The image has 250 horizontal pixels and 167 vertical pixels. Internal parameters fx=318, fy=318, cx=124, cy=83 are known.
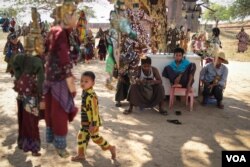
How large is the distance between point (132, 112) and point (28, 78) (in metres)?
3.35

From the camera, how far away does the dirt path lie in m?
4.36

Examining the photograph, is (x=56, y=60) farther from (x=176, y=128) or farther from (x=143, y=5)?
(x=143, y=5)

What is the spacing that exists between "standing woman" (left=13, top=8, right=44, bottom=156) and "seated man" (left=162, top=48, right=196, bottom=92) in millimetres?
3675

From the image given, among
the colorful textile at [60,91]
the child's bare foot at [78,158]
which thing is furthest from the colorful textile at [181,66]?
the colorful textile at [60,91]

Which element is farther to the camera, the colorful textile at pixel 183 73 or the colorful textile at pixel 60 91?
the colorful textile at pixel 183 73

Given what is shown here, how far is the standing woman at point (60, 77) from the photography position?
136 inches

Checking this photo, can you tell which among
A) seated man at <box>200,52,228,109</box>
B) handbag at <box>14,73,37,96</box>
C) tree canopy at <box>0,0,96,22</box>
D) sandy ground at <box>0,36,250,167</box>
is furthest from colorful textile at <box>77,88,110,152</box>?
tree canopy at <box>0,0,96,22</box>

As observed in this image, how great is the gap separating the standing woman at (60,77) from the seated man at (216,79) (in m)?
4.53

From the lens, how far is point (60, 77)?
3.54 metres

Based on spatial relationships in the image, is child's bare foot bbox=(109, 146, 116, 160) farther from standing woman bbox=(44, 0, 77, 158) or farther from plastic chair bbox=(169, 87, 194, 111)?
plastic chair bbox=(169, 87, 194, 111)

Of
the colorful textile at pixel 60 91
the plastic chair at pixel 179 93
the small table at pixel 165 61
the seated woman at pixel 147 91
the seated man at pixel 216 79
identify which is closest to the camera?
the colorful textile at pixel 60 91

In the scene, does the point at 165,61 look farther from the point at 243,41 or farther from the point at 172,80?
the point at 243,41

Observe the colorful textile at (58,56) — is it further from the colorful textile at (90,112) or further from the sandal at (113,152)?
the sandal at (113,152)

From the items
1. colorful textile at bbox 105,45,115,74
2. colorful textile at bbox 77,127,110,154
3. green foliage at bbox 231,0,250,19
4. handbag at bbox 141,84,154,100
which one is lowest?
colorful textile at bbox 77,127,110,154
